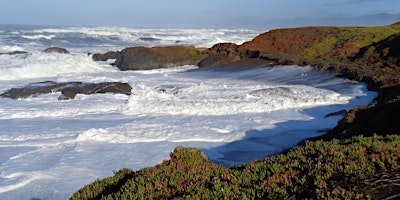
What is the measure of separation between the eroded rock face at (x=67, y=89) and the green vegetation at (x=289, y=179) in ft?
45.5

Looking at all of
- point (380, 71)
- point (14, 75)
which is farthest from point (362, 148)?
point (14, 75)

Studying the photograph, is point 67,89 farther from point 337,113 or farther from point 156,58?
point 156,58

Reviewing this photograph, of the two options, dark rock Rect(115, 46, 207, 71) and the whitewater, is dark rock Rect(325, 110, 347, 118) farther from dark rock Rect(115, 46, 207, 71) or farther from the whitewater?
dark rock Rect(115, 46, 207, 71)

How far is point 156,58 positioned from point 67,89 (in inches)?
489

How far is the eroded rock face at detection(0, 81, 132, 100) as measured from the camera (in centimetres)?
1847

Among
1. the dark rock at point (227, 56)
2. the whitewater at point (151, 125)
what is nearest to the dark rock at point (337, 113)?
the whitewater at point (151, 125)

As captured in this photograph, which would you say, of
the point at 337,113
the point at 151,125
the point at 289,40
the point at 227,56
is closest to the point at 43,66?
the point at 227,56

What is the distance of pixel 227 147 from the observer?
10.8 m

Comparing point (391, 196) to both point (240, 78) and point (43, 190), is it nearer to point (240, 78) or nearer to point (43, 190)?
point (43, 190)

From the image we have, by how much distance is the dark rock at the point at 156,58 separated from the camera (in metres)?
30.2

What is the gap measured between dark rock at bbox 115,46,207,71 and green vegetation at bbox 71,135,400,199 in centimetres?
2526

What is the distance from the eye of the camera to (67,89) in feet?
61.5

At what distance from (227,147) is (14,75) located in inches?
791

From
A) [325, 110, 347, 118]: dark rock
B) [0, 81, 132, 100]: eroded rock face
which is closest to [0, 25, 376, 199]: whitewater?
[325, 110, 347, 118]: dark rock
